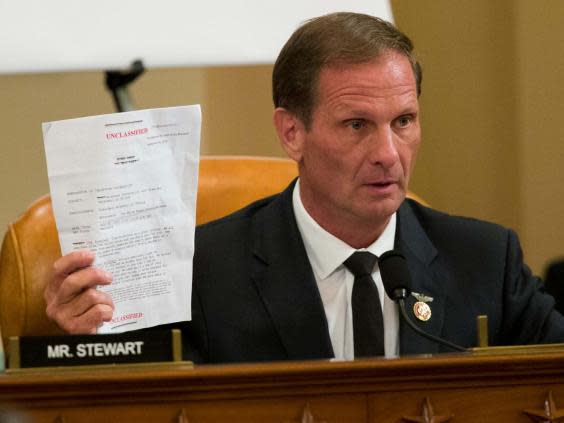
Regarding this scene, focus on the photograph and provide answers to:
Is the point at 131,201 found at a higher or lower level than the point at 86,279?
higher

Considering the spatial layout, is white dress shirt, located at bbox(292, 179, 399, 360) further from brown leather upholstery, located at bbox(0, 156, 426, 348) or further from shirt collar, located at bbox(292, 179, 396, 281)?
brown leather upholstery, located at bbox(0, 156, 426, 348)

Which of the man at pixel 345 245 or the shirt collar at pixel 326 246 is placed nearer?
the man at pixel 345 245

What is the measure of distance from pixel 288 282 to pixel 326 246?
0.12m

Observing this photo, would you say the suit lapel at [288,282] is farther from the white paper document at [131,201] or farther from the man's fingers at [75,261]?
the man's fingers at [75,261]

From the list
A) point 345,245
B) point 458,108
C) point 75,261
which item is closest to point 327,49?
point 345,245

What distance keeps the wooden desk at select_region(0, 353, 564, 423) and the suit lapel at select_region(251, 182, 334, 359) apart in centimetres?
70

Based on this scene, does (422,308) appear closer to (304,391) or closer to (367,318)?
(367,318)

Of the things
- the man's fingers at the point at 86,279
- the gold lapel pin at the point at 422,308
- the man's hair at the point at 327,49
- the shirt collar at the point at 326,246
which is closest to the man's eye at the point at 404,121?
the man's hair at the point at 327,49

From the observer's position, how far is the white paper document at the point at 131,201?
84.9 inches

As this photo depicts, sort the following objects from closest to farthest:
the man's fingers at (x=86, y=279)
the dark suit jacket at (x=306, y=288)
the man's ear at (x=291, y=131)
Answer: the man's fingers at (x=86, y=279) → the dark suit jacket at (x=306, y=288) → the man's ear at (x=291, y=131)

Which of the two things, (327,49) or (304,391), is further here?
(327,49)

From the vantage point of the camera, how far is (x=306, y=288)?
2.55m

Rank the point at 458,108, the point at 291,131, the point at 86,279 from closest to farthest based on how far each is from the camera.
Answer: the point at 86,279 → the point at 291,131 → the point at 458,108

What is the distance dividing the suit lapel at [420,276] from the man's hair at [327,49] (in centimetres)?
33
